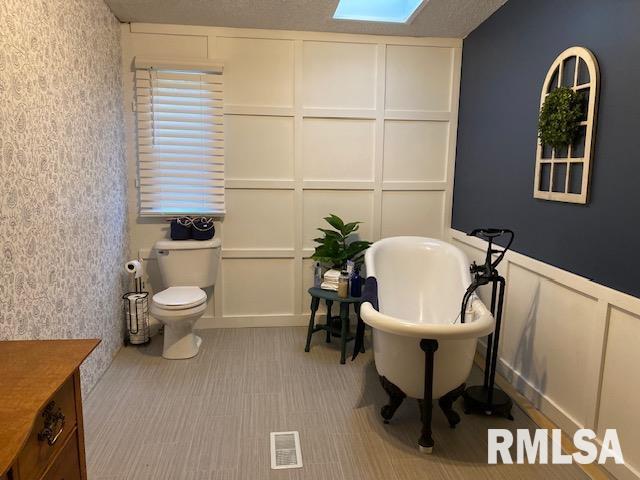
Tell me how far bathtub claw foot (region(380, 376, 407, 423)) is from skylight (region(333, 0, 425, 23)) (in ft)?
8.10

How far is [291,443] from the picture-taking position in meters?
2.36

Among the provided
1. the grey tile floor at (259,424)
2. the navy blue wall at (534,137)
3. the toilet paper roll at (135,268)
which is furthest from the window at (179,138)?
the navy blue wall at (534,137)

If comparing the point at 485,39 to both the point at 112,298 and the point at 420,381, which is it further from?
the point at 112,298

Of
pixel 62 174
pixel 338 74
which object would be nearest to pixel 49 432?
pixel 62 174

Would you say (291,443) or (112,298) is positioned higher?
(112,298)

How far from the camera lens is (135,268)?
3480 mm

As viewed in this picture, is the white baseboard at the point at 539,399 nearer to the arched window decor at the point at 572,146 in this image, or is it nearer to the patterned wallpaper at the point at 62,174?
the arched window decor at the point at 572,146

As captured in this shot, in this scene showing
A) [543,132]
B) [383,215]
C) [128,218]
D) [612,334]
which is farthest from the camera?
[383,215]

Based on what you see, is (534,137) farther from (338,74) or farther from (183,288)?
(183,288)

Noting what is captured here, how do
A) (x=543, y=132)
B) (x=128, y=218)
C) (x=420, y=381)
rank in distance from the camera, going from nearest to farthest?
(x=420, y=381) → (x=543, y=132) → (x=128, y=218)

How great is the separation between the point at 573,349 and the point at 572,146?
1.01m

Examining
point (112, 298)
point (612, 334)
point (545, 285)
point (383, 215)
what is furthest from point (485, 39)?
point (112, 298)

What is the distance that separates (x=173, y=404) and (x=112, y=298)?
3.20 ft

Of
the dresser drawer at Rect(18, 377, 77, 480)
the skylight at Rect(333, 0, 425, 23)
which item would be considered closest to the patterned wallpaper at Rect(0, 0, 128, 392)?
the dresser drawer at Rect(18, 377, 77, 480)
